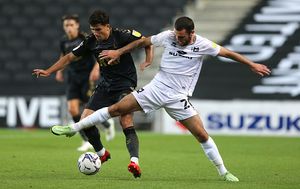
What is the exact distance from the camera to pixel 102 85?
29.9 feet

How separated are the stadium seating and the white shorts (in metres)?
12.3

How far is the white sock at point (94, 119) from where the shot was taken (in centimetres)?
834

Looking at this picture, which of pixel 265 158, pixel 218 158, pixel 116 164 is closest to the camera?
pixel 218 158

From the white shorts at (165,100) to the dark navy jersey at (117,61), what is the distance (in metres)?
0.70

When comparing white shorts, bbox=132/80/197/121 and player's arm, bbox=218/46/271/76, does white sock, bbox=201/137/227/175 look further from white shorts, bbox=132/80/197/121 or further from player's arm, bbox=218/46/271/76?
player's arm, bbox=218/46/271/76

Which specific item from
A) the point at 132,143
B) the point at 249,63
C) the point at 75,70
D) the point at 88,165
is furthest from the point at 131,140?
the point at 75,70

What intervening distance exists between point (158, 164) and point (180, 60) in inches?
93.6

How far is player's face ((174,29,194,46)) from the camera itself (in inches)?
311

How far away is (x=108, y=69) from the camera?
891cm

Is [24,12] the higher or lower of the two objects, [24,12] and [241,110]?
the higher

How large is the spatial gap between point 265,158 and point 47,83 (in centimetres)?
941

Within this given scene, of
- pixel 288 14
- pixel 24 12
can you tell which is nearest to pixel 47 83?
pixel 24 12

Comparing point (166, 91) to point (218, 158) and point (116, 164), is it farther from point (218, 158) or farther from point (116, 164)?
point (116, 164)

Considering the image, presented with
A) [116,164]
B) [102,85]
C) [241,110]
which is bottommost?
[241,110]
